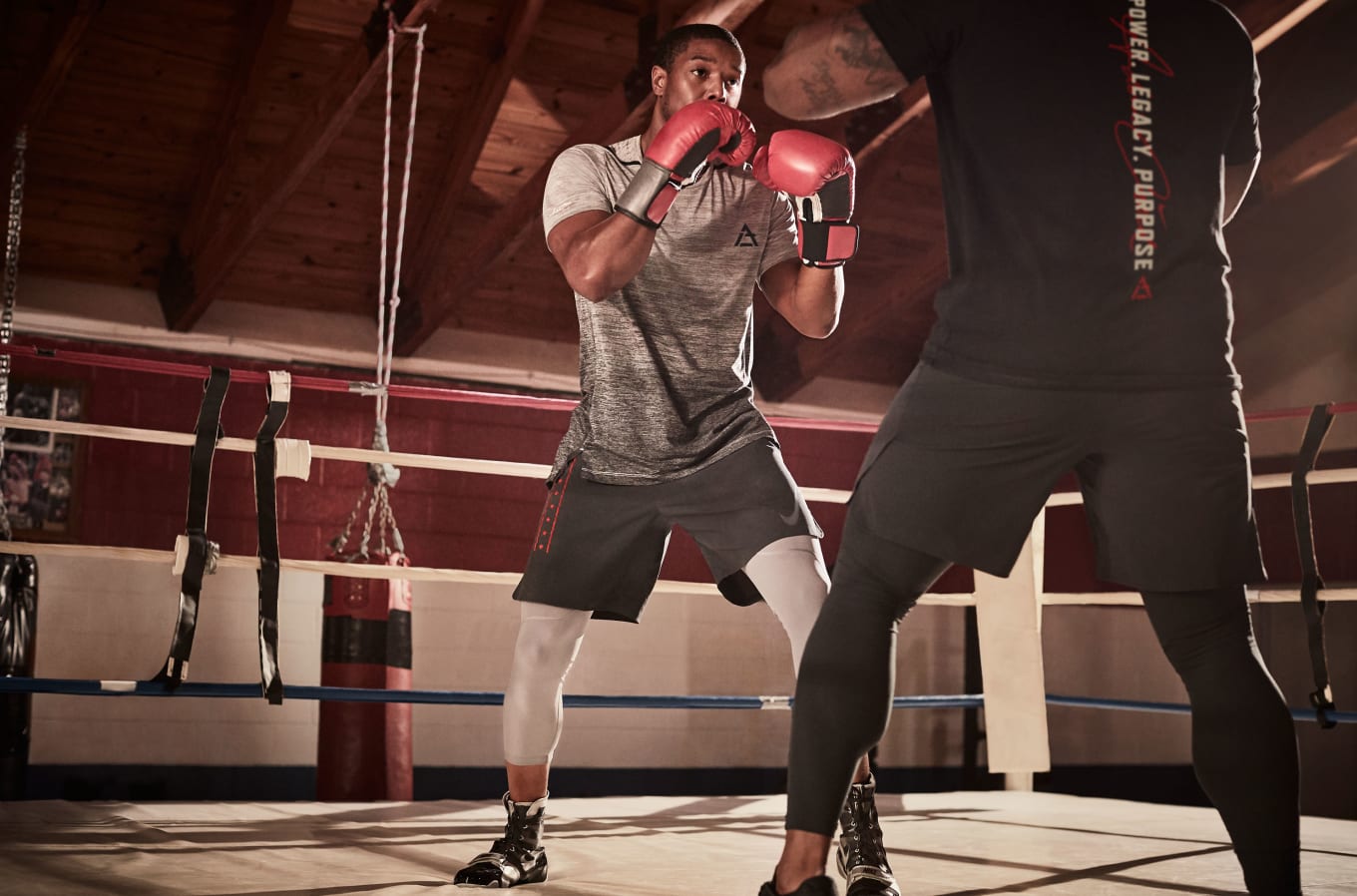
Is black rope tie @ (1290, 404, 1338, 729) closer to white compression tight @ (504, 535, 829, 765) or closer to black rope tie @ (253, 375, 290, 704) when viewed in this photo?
white compression tight @ (504, 535, 829, 765)

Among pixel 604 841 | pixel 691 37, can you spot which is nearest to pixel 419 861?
pixel 604 841

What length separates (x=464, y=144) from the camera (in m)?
6.16

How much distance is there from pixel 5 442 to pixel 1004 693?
17.3 ft

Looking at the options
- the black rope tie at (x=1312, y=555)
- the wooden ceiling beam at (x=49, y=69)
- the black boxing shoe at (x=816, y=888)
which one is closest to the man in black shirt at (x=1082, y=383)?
the black boxing shoe at (x=816, y=888)

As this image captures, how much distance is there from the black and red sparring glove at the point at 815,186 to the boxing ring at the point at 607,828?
948 millimetres

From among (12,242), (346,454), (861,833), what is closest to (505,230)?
(12,242)

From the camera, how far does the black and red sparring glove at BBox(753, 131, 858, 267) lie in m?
1.74

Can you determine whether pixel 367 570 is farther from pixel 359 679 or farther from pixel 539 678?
pixel 359 679

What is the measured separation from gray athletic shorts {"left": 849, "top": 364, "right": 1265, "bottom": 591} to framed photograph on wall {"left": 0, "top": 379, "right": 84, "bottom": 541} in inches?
235

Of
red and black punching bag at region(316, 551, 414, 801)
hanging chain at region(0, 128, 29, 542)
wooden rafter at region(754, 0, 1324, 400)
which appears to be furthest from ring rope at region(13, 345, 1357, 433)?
wooden rafter at region(754, 0, 1324, 400)

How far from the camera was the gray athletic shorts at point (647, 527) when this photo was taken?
1870mm

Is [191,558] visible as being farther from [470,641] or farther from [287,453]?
[470,641]

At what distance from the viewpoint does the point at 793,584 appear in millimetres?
1812

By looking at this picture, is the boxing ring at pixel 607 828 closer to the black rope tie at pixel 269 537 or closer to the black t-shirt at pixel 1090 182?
the black rope tie at pixel 269 537
